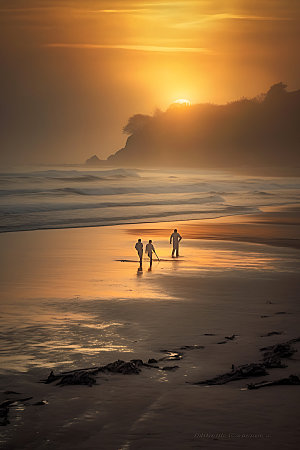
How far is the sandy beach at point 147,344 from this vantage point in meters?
7.95

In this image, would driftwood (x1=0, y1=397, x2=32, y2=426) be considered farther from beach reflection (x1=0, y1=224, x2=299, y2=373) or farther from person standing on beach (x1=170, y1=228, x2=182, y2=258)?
person standing on beach (x1=170, y1=228, x2=182, y2=258)

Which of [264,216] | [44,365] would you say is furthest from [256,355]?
[264,216]

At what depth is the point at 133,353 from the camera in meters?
11.2

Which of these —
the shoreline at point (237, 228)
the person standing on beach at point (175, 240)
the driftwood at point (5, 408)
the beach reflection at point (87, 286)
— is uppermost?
the shoreline at point (237, 228)

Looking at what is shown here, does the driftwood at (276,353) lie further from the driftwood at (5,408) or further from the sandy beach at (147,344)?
the driftwood at (5,408)

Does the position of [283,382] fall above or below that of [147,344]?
below

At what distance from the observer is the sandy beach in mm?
7949

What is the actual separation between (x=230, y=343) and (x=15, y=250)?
15765mm

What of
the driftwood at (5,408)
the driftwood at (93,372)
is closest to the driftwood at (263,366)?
the driftwood at (93,372)

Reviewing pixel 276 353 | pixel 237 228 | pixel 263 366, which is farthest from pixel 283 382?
pixel 237 228

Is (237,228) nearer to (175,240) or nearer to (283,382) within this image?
(175,240)

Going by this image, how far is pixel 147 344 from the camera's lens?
11.8 meters

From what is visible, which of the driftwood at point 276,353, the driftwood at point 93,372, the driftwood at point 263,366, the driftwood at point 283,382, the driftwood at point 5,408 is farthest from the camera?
the driftwood at point 276,353

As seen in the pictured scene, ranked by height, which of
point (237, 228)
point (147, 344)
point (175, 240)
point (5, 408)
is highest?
point (237, 228)
